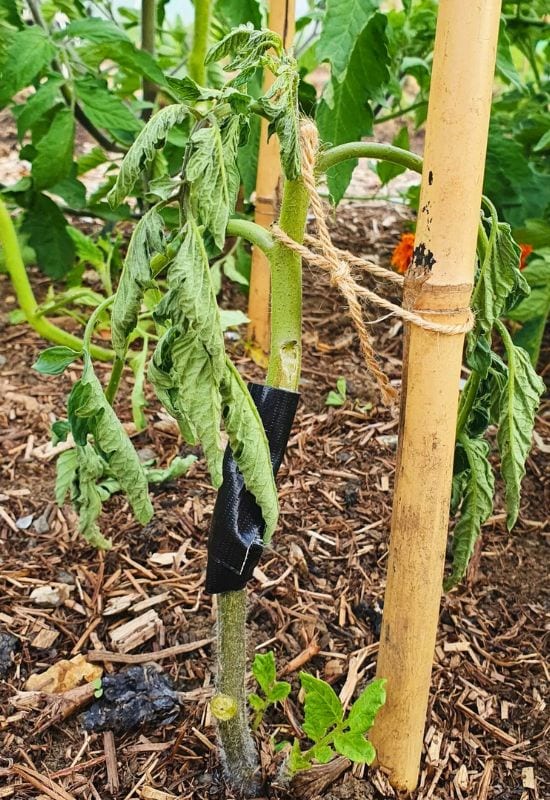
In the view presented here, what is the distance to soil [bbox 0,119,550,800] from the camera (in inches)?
49.9

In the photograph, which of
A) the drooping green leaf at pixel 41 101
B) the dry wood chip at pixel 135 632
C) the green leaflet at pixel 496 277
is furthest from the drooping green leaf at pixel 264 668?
the drooping green leaf at pixel 41 101

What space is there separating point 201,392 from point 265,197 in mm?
1332

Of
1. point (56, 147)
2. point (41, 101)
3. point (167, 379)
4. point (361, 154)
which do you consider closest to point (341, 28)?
→ point (361, 154)

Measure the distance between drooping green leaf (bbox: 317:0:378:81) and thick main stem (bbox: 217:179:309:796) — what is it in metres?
0.47

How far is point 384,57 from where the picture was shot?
5.28 ft

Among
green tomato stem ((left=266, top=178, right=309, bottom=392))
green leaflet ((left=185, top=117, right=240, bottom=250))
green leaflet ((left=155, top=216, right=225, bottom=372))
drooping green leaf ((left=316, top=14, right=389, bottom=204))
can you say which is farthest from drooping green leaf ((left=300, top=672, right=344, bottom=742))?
drooping green leaf ((left=316, top=14, right=389, bottom=204))

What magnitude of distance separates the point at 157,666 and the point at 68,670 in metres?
0.15

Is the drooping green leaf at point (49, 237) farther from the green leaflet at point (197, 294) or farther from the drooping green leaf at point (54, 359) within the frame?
the green leaflet at point (197, 294)

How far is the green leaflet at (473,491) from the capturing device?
1.19m

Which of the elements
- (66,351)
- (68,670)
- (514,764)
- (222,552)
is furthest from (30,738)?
(514,764)

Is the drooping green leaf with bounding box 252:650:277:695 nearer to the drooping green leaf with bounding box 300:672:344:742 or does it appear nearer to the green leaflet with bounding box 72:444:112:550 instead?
the drooping green leaf with bounding box 300:672:344:742

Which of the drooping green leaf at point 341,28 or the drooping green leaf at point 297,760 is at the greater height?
the drooping green leaf at point 341,28

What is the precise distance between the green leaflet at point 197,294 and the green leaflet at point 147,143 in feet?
0.26

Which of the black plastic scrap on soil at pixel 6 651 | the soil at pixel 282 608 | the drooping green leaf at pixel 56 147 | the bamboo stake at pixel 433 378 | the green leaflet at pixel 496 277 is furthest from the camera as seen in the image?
the drooping green leaf at pixel 56 147
